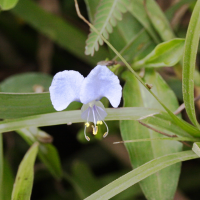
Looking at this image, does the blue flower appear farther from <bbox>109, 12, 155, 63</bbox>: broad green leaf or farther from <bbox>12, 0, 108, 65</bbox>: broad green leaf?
<bbox>12, 0, 108, 65</bbox>: broad green leaf

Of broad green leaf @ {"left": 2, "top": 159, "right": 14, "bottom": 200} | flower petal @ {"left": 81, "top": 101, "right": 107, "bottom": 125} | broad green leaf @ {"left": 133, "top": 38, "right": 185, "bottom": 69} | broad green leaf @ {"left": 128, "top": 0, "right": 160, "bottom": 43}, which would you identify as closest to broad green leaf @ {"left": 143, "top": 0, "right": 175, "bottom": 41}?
broad green leaf @ {"left": 128, "top": 0, "right": 160, "bottom": 43}

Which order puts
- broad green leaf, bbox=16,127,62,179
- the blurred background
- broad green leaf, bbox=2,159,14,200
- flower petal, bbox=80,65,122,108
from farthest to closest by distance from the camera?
the blurred background, broad green leaf, bbox=2,159,14,200, broad green leaf, bbox=16,127,62,179, flower petal, bbox=80,65,122,108

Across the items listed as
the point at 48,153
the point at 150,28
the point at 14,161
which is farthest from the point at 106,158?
the point at 150,28

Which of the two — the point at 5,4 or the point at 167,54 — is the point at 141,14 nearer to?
the point at 167,54

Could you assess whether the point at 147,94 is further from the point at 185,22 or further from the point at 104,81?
the point at 185,22

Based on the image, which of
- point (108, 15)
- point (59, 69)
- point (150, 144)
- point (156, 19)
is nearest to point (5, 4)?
point (108, 15)

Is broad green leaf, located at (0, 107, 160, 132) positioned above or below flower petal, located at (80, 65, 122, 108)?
above

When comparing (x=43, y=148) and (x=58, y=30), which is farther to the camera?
(x=58, y=30)
